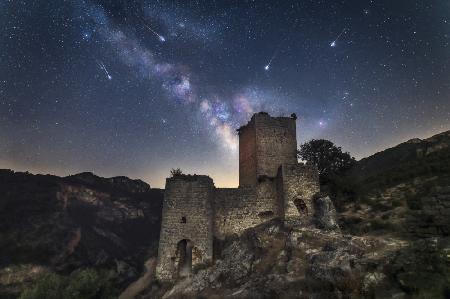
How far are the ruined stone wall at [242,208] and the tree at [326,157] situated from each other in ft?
28.2

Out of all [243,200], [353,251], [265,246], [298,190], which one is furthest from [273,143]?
[353,251]

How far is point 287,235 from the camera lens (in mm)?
23734

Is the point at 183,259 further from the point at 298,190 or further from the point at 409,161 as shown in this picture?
the point at 409,161

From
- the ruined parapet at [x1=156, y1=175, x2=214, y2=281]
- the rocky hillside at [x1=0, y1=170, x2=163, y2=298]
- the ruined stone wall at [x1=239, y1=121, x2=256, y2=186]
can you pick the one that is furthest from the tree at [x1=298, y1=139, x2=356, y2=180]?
the rocky hillside at [x1=0, y1=170, x2=163, y2=298]

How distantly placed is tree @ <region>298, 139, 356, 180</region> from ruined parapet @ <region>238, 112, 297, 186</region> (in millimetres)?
5576

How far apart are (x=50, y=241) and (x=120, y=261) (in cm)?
835

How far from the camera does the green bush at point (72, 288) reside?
2412cm

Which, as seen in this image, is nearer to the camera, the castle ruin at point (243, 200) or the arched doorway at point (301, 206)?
the arched doorway at point (301, 206)

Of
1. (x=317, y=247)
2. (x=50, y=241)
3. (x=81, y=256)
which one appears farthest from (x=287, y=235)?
(x=50, y=241)

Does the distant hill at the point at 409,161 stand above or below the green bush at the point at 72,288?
above

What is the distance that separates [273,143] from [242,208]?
23.0 ft

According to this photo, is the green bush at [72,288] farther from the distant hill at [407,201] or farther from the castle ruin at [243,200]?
the distant hill at [407,201]

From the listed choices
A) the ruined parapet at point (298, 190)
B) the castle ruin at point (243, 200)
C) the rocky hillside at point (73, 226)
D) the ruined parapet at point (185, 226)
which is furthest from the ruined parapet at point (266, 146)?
the rocky hillside at point (73, 226)

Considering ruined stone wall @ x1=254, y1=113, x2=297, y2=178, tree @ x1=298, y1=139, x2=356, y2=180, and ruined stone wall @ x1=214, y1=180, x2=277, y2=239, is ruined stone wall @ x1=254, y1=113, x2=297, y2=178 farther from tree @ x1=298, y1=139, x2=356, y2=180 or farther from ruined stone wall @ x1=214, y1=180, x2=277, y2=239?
tree @ x1=298, y1=139, x2=356, y2=180
